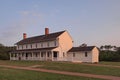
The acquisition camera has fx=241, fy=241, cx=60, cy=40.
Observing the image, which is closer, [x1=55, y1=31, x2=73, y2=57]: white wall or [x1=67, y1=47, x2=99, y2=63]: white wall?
[x1=67, y1=47, x2=99, y2=63]: white wall

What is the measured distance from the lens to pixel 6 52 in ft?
275

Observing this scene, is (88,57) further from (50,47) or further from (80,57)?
(50,47)

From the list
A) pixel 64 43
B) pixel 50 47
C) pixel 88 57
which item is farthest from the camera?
pixel 50 47

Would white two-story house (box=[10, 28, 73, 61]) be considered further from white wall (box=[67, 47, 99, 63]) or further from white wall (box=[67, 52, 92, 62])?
white wall (box=[67, 47, 99, 63])

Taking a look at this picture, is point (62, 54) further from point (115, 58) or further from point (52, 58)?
point (115, 58)

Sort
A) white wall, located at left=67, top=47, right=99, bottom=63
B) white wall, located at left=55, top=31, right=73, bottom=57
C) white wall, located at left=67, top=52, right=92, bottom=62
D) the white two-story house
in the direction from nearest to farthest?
1. white wall, located at left=67, top=47, right=99, bottom=63
2. white wall, located at left=67, top=52, right=92, bottom=62
3. the white two-story house
4. white wall, located at left=55, top=31, right=73, bottom=57

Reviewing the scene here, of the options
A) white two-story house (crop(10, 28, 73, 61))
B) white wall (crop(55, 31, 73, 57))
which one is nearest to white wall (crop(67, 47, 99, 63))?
white wall (crop(55, 31, 73, 57))

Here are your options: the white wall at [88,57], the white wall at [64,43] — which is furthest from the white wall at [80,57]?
the white wall at [64,43]

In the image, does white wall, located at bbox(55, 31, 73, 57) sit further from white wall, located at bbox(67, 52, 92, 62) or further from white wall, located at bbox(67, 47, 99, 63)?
white wall, located at bbox(67, 47, 99, 63)

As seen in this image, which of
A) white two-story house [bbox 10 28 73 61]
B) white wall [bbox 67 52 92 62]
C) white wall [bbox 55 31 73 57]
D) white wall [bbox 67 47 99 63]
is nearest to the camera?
white wall [bbox 67 47 99 63]

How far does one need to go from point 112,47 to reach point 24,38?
41210 mm

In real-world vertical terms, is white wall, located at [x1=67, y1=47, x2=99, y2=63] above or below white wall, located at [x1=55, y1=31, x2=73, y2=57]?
below

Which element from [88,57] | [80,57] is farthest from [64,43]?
[88,57]

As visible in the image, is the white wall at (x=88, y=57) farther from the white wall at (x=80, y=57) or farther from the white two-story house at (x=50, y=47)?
the white two-story house at (x=50, y=47)
